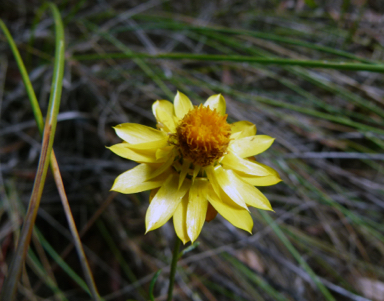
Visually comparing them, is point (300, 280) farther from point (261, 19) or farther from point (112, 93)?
point (261, 19)

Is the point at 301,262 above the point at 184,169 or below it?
below

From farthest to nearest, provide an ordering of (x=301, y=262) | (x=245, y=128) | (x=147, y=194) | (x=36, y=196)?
(x=147, y=194)
(x=301, y=262)
(x=245, y=128)
(x=36, y=196)

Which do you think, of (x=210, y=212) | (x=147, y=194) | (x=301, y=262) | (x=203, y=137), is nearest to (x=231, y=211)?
(x=210, y=212)

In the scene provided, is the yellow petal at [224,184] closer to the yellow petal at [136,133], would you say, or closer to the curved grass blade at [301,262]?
the yellow petal at [136,133]

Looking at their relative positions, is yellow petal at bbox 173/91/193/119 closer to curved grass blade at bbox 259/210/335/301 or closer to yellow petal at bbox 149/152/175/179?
yellow petal at bbox 149/152/175/179

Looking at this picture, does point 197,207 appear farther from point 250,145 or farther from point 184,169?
point 250,145

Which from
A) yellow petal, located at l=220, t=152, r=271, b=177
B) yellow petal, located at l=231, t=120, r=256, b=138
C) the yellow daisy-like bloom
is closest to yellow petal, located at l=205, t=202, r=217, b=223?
the yellow daisy-like bloom
